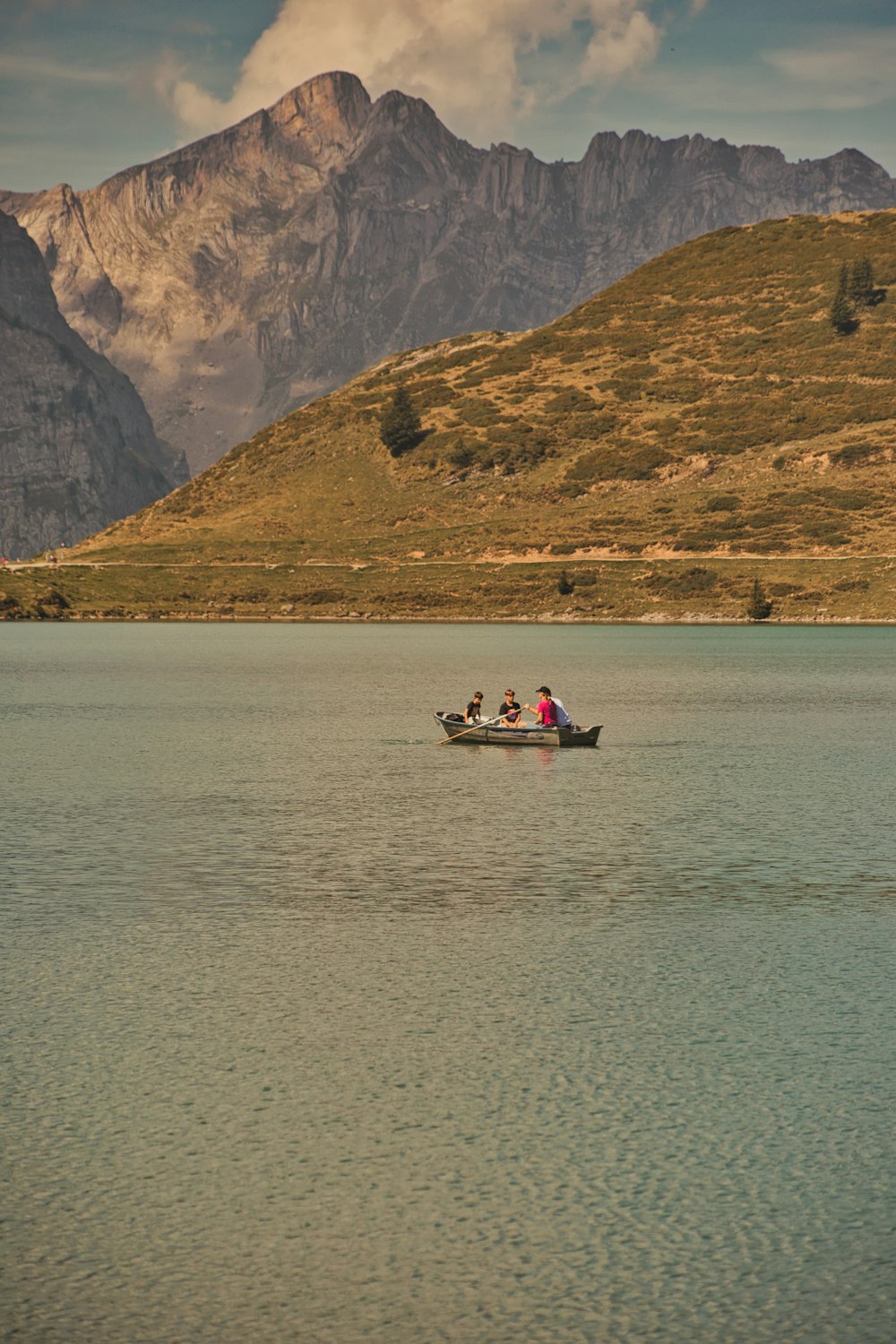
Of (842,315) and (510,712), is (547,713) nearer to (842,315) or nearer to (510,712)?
(510,712)

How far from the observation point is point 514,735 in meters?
45.1

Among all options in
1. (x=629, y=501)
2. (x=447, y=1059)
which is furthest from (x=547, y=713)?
(x=629, y=501)

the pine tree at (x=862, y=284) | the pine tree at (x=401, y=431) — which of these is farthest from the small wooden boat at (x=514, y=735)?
the pine tree at (x=862, y=284)

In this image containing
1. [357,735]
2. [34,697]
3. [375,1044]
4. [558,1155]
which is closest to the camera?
[558,1155]

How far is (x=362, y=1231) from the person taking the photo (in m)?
11.2

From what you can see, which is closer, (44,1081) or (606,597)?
(44,1081)

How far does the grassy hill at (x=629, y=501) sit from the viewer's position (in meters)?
137

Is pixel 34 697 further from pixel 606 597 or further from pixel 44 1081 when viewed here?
→ pixel 606 597

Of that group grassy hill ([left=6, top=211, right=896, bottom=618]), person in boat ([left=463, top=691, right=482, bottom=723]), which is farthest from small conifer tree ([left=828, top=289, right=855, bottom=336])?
person in boat ([left=463, top=691, right=482, bottom=723])

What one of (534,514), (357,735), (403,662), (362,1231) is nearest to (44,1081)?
(362,1231)

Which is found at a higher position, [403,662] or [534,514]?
[534,514]

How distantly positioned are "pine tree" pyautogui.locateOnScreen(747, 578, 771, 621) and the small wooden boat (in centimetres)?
8258

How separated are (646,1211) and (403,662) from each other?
235ft

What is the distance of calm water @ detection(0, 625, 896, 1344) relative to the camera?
1044cm
